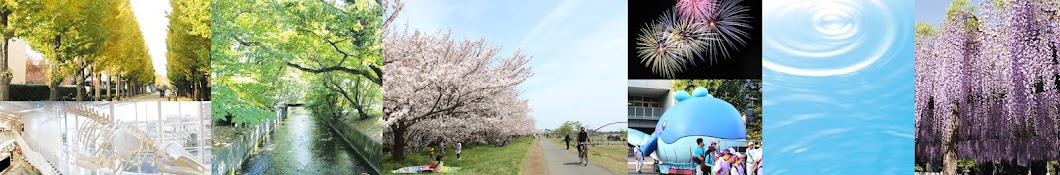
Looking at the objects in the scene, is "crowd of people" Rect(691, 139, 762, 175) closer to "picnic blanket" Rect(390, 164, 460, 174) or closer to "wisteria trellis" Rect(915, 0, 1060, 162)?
"wisteria trellis" Rect(915, 0, 1060, 162)

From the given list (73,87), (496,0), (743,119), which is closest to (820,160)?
(743,119)

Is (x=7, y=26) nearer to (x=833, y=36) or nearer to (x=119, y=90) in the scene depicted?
(x=119, y=90)

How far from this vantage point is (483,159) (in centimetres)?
734

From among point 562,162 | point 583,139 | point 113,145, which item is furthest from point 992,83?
point 113,145

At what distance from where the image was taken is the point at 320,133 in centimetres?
702

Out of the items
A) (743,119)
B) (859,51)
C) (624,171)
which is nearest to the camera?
(859,51)

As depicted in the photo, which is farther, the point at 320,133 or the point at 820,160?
the point at 320,133

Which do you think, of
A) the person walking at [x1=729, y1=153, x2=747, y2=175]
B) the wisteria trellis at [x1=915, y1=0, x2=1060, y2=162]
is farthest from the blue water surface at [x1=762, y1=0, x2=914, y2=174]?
the wisteria trellis at [x1=915, y1=0, x2=1060, y2=162]

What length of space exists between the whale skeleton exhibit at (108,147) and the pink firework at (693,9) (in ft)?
16.3

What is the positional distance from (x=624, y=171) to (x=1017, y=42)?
3729mm

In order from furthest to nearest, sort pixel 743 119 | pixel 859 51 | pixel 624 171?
pixel 624 171 → pixel 743 119 → pixel 859 51

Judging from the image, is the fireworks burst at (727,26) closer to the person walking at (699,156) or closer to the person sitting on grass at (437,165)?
the person walking at (699,156)

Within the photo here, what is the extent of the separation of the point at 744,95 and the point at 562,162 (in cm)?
206

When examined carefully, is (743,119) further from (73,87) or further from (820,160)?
(73,87)
